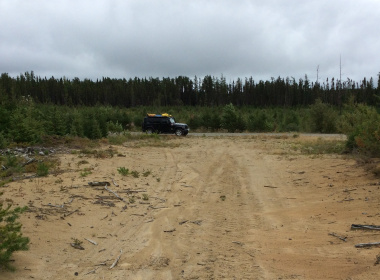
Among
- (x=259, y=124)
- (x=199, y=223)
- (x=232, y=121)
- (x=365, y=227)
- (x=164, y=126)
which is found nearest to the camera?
(x=365, y=227)

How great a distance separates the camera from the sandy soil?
16.4 feet

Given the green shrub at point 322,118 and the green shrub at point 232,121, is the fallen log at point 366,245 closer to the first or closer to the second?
the green shrub at point 322,118

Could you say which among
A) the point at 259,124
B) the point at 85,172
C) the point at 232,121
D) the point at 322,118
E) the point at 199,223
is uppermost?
the point at 322,118

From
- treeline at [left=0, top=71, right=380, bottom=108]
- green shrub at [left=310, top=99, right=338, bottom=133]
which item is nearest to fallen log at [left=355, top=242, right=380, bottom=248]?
green shrub at [left=310, top=99, right=338, bottom=133]

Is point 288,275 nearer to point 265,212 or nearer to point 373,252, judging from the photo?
point 373,252

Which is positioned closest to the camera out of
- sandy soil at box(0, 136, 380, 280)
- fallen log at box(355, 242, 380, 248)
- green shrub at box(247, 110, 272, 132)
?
sandy soil at box(0, 136, 380, 280)

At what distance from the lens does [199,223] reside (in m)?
7.34

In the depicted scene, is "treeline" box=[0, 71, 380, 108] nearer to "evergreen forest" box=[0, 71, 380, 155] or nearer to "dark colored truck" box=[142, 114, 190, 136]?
"evergreen forest" box=[0, 71, 380, 155]

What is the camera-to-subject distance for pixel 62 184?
9.34 metres

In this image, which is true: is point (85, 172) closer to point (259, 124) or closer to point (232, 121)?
point (232, 121)

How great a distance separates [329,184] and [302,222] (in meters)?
3.51

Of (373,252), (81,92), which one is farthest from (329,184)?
(81,92)

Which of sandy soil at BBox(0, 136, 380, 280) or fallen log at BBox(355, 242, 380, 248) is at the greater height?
fallen log at BBox(355, 242, 380, 248)

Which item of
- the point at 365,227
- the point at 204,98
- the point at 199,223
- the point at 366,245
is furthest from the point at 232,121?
the point at 204,98
